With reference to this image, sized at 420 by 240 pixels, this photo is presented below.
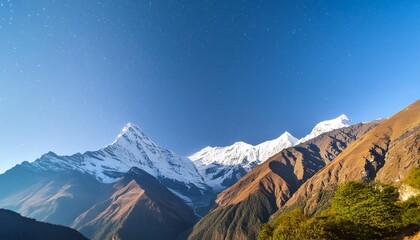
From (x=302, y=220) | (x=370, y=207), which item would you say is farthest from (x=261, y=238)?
(x=370, y=207)

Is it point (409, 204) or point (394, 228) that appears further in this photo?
point (409, 204)

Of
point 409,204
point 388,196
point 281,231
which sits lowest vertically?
point 409,204

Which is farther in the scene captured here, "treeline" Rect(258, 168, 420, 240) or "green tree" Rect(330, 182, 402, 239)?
"green tree" Rect(330, 182, 402, 239)

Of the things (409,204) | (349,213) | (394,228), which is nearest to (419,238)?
(394,228)

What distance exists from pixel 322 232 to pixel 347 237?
27.0 ft

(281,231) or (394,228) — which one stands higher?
(281,231)

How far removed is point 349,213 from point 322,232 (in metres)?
16.9

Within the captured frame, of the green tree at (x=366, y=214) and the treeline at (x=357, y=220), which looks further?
the green tree at (x=366, y=214)

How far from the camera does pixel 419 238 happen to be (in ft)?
154

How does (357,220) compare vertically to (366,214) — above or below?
below

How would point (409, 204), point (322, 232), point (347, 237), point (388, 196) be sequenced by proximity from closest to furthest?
1. point (322, 232)
2. point (347, 237)
3. point (388, 196)
4. point (409, 204)

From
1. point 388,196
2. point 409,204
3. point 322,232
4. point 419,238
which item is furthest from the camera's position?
point 409,204

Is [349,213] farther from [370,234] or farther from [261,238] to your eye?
[261,238]

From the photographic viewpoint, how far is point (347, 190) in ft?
273
